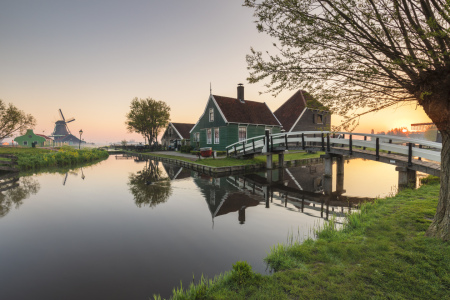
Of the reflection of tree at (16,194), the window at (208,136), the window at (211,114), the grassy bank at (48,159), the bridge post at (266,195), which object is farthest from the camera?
the window at (208,136)

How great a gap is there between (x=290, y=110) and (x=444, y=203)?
29980 mm

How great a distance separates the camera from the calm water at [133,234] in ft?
14.7

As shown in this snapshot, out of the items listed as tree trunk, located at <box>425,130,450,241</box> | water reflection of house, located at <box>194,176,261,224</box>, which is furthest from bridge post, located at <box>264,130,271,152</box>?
tree trunk, located at <box>425,130,450,241</box>

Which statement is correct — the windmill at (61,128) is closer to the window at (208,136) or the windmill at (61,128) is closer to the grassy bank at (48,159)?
the grassy bank at (48,159)

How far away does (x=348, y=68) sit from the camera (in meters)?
4.90

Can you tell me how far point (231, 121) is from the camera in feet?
86.2

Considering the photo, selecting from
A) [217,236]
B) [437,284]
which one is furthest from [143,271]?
[437,284]

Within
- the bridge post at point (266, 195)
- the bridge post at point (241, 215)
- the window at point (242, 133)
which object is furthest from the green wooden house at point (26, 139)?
the bridge post at point (241, 215)

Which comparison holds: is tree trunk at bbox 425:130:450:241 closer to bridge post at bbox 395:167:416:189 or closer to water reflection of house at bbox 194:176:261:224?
water reflection of house at bbox 194:176:261:224

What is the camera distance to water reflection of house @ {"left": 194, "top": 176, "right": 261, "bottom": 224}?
9.07 metres

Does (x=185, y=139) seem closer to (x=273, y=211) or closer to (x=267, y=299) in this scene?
(x=273, y=211)

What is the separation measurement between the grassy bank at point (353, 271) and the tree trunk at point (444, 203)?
0.96 feet

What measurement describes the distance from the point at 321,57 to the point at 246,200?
24.4 ft

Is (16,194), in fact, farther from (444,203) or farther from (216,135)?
(216,135)
